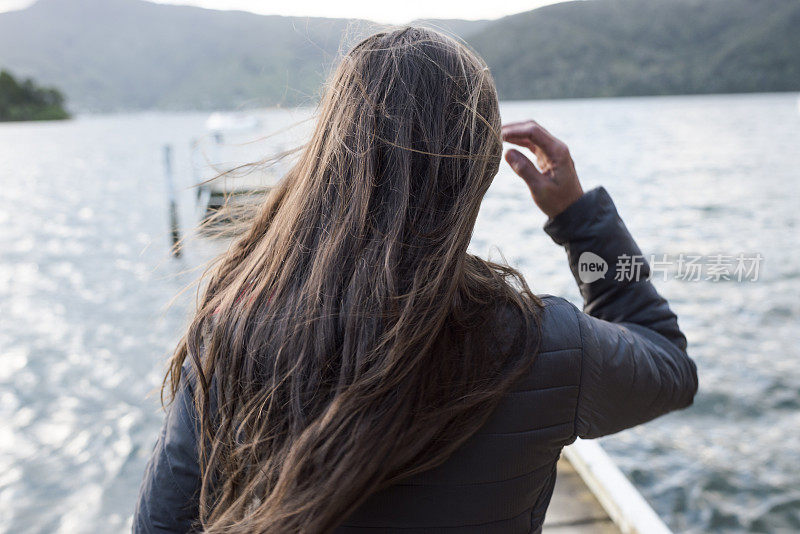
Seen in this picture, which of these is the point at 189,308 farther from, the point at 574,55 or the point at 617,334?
the point at 574,55

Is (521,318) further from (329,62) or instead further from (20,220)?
(20,220)

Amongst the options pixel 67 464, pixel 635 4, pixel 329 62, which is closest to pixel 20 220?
pixel 67 464

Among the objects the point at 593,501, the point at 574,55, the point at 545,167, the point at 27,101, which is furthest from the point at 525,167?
the point at 27,101

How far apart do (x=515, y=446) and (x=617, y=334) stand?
0.26m

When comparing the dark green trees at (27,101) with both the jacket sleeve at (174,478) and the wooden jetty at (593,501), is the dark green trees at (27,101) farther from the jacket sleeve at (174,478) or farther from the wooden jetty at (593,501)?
the jacket sleeve at (174,478)

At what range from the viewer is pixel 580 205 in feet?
4.00

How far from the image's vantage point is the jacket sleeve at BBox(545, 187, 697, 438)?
36.0 inches

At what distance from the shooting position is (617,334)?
95 centimetres

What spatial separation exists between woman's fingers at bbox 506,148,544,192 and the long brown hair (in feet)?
1.07

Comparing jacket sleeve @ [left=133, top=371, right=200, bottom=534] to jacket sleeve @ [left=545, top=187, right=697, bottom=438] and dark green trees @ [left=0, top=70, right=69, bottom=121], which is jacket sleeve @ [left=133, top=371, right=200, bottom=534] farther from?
dark green trees @ [left=0, top=70, right=69, bottom=121]

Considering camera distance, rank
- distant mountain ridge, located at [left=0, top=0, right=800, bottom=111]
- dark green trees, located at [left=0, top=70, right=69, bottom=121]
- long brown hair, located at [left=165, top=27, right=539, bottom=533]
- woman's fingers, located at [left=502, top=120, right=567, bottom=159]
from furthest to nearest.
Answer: dark green trees, located at [left=0, top=70, right=69, bottom=121] < distant mountain ridge, located at [left=0, top=0, right=800, bottom=111] < woman's fingers, located at [left=502, top=120, right=567, bottom=159] < long brown hair, located at [left=165, top=27, right=539, bottom=533]

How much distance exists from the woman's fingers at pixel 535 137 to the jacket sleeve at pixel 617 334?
0.40 ft

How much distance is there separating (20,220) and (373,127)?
19.1m

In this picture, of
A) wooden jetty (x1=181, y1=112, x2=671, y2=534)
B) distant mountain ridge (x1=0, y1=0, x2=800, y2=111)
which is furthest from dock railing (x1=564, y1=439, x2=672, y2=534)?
distant mountain ridge (x1=0, y1=0, x2=800, y2=111)
